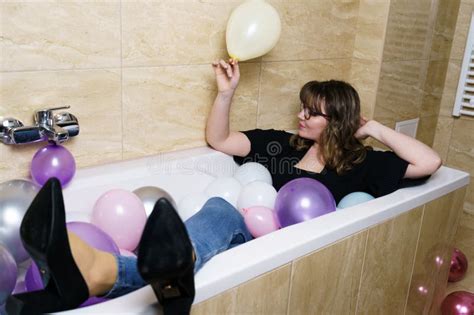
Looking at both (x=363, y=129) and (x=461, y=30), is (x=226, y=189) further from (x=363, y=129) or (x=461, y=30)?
(x=461, y=30)

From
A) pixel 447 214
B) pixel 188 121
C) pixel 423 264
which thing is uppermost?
pixel 188 121

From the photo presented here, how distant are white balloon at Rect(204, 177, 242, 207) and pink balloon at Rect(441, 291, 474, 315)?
1070 millimetres

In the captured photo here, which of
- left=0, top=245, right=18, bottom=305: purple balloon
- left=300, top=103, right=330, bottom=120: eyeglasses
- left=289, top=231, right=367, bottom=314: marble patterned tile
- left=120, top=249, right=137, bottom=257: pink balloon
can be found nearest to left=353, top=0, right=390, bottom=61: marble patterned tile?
left=300, top=103, right=330, bottom=120: eyeglasses

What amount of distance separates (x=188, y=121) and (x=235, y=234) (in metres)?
0.64

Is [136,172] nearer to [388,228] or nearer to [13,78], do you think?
[13,78]

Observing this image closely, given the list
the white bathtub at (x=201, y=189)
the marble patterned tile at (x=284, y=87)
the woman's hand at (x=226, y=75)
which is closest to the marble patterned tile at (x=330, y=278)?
the white bathtub at (x=201, y=189)

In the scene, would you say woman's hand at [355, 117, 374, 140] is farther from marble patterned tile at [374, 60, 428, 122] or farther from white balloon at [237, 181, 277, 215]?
marble patterned tile at [374, 60, 428, 122]

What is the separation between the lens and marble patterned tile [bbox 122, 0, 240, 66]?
5.12ft

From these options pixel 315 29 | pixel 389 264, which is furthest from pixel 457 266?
pixel 315 29

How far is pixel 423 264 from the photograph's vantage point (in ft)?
5.82

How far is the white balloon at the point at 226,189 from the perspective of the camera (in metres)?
1.62

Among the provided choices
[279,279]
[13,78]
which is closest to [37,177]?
[13,78]

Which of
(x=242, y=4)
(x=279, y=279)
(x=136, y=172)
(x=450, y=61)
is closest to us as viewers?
(x=279, y=279)

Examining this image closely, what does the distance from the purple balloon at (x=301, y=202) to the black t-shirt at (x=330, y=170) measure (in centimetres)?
29
